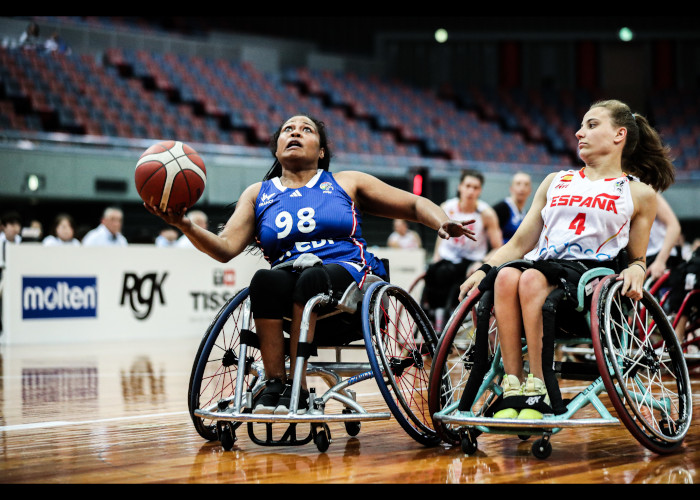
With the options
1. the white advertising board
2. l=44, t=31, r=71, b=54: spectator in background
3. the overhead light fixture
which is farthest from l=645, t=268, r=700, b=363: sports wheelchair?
l=44, t=31, r=71, b=54: spectator in background

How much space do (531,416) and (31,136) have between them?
1079 cm

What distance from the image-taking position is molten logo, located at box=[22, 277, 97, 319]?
26.5ft

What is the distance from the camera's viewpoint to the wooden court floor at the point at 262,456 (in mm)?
2447

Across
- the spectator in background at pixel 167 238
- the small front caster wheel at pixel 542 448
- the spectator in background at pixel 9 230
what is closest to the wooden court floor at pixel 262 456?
the small front caster wheel at pixel 542 448

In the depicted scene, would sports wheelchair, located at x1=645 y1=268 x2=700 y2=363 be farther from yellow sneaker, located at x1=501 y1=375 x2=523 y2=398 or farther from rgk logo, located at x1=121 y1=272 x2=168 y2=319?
rgk logo, located at x1=121 y1=272 x2=168 y2=319

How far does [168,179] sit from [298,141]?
2.19 ft

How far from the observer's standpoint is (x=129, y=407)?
4160mm

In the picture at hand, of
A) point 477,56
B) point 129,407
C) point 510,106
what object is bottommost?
point 129,407

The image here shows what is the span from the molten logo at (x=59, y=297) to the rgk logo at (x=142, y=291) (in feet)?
1.12

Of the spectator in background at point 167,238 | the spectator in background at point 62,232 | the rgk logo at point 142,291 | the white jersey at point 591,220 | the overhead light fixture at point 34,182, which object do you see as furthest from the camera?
the overhead light fixture at point 34,182

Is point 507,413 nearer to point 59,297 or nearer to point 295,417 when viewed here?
point 295,417

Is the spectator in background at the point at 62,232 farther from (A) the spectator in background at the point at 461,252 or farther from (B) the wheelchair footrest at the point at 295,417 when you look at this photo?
(B) the wheelchair footrest at the point at 295,417
